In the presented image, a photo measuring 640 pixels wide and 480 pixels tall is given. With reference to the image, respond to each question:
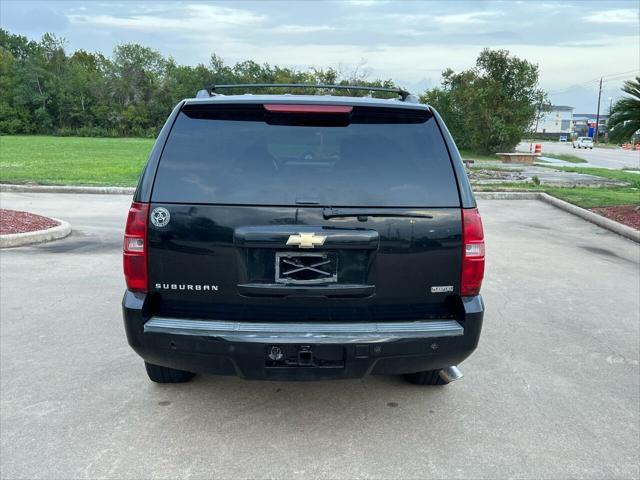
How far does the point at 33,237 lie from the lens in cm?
848

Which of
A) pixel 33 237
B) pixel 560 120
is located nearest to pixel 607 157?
pixel 33 237

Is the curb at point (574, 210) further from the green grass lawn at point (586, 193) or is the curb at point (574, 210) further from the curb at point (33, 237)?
the curb at point (33, 237)

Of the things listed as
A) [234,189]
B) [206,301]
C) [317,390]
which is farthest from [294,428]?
[234,189]

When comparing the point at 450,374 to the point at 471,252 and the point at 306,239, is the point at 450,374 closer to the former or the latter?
the point at 471,252

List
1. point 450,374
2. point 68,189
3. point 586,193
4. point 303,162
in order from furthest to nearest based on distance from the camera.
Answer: point 586,193, point 68,189, point 450,374, point 303,162

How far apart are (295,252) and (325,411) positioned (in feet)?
4.06

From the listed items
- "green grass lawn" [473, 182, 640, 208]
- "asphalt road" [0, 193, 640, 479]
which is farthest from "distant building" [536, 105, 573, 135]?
"asphalt road" [0, 193, 640, 479]

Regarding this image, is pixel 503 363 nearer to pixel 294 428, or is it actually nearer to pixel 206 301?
pixel 294 428

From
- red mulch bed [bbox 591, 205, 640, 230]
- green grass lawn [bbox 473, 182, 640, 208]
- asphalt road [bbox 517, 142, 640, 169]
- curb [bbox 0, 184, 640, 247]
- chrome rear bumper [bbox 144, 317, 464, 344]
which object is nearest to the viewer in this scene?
chrome rear bumper [bbox 144, 317, 464, 344]

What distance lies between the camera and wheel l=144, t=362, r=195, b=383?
3.84 m

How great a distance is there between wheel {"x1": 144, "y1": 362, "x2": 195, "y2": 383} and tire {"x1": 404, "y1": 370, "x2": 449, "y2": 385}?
5.17 ft

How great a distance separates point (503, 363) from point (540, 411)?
804 mm

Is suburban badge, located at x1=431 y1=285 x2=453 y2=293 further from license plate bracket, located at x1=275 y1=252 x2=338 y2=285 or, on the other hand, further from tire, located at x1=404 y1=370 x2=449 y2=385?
tire, located at x1=404 y1=370 x2=449 y2=385

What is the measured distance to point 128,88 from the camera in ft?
257
